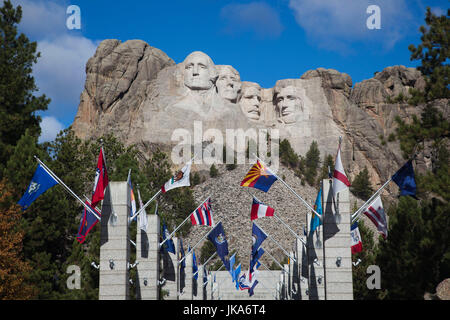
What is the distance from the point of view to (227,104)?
80.6 m

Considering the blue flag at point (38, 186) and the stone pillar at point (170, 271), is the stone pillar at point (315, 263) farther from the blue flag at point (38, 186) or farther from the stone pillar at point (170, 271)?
the blue flag at point (38, 186)

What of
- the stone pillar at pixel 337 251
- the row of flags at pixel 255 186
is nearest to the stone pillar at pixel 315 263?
the row of flags at pixel 255 186

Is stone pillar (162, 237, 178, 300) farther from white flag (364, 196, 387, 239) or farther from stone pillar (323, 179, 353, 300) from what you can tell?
white flag (364, 196, 387, 239)

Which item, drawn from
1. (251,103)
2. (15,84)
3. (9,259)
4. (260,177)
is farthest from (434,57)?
(251,103)

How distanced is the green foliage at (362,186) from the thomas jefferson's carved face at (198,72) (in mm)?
21975

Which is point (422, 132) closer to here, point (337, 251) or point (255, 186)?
point (337, 251)

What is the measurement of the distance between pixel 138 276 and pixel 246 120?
189 feet

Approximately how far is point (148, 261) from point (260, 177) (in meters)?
6.79

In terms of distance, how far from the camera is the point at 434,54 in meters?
22.4

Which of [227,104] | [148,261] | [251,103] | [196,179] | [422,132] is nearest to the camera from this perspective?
[422,132]

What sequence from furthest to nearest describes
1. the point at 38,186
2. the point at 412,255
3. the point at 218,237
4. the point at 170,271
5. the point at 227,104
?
the point at 227,104 → the point at 412,255 → the point at 170,271 → the point at 218,237 → the point at 38,186

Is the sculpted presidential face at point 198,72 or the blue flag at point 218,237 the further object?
the sculpted presidential face at point 198,72

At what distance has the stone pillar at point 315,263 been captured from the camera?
77.7ft
